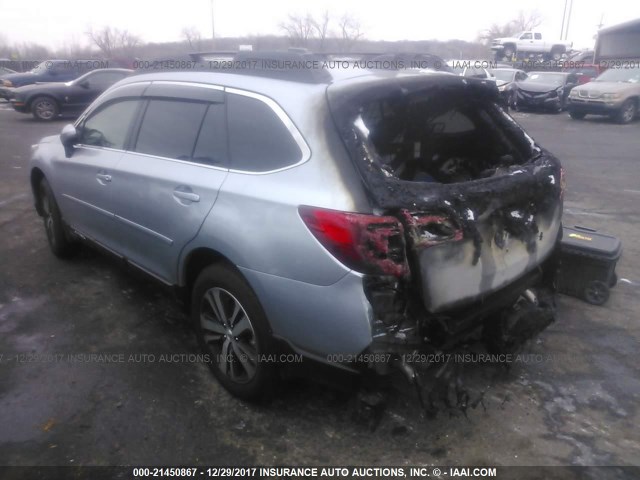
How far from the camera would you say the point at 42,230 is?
19.7 ft

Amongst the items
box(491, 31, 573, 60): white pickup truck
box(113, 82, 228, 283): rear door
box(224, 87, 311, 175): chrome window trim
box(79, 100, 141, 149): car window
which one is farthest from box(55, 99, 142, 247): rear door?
box(491, 31, 573, 60): white pickup truck

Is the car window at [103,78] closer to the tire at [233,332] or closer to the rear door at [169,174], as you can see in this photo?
the rear door at [169,174]

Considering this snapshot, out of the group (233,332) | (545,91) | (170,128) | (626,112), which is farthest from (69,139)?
(545,91)

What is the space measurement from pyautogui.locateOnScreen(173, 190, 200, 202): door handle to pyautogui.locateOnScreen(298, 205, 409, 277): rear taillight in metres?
0.93

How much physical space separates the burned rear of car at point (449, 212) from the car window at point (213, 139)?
29.5 inches

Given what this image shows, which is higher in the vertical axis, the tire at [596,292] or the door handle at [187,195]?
the door handle at [187,195]

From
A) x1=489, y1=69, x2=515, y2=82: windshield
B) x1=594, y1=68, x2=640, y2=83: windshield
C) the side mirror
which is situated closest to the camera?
the side mirror

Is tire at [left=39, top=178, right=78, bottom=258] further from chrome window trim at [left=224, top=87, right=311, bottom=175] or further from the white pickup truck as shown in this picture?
the white pickup truck

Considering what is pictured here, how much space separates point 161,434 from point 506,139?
262cm

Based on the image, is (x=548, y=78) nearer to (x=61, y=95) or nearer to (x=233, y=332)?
(x=61, y=95)

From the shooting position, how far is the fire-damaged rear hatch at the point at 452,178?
2.38 metres

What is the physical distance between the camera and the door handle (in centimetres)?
295

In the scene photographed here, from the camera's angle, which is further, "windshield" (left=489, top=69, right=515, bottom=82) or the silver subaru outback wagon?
"windshield" (left=489, top=69, right=515, bottom=82)

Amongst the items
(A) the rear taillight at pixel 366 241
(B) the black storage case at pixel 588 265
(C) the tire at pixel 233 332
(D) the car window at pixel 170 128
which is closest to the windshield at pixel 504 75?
(B) the black storage case at pixel 588 265
